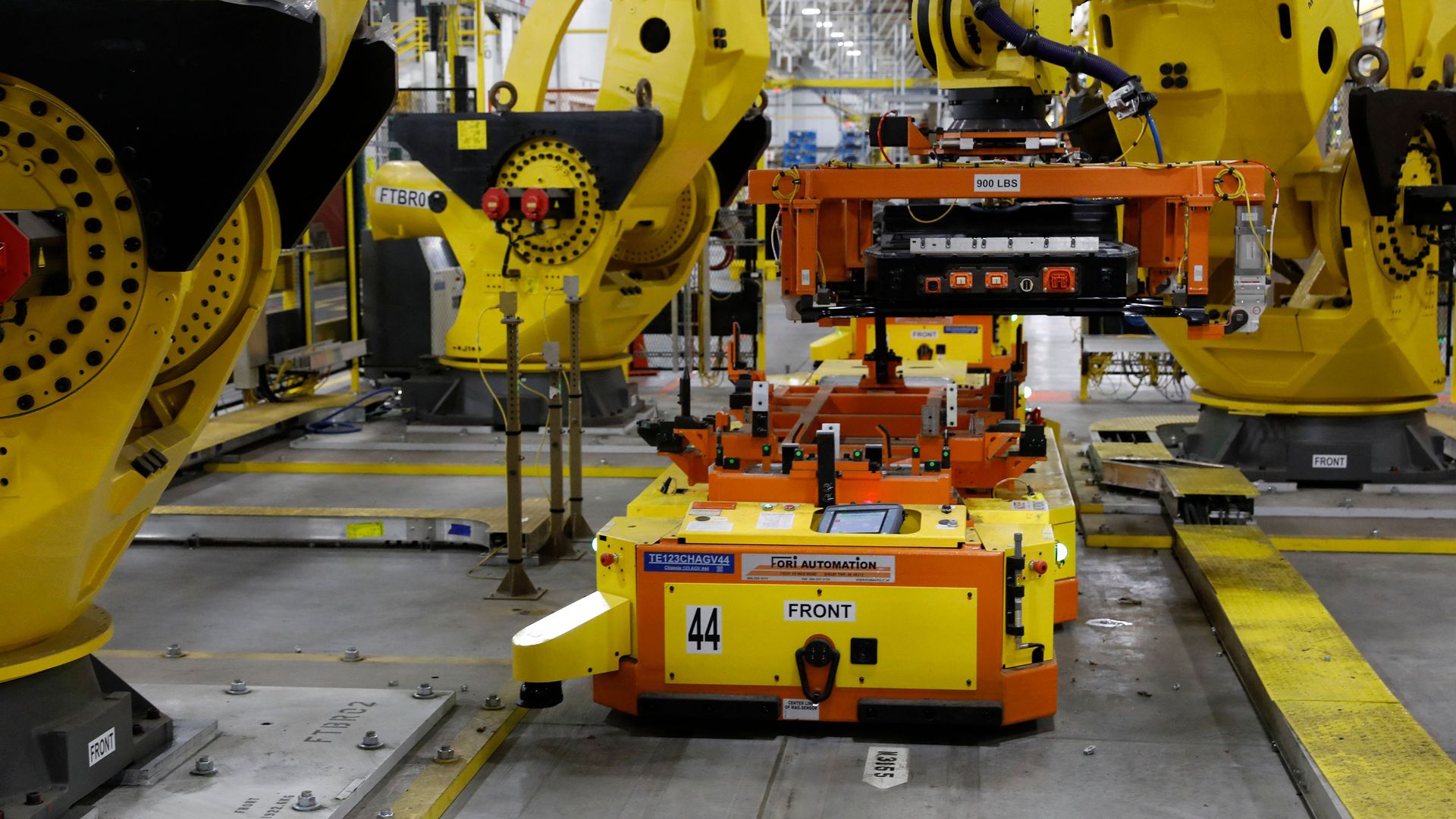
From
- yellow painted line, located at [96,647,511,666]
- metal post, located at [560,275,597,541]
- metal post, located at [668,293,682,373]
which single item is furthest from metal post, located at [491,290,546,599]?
metal post, located at [668,293,682,373]

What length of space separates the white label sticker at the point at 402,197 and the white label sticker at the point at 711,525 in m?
6.38

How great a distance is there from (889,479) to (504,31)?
19.5m

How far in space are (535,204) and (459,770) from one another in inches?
221

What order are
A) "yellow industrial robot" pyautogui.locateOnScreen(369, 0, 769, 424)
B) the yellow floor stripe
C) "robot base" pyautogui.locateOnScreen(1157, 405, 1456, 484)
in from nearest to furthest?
the yellow floor stripe < "robot base" pyautogui.locateOnScreen(1157, 405, 1456, 484) < "yellow industrial robot" pyautogui.locateOnScreen(369, 0, 769, 424)

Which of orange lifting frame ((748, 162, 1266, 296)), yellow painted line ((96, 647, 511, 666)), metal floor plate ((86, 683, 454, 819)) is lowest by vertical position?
yellow painted line ((96, 647, 511, 666))

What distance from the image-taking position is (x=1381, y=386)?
9508 mm

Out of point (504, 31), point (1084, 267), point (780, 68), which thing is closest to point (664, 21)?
point (1084, 267)

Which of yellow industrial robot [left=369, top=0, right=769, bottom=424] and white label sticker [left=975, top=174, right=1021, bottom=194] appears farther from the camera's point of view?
yellow industrial robot [left=369, top=0, right=769, bottom=424]

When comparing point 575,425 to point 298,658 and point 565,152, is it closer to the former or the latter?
point 298,658

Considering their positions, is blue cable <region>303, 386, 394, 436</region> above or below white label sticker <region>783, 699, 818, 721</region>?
above

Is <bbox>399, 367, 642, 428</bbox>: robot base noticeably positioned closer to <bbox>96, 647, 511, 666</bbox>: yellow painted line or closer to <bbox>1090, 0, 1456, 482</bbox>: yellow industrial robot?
<bbox>1090, 0, 1456, 482</bbox>: yellow industrial robot

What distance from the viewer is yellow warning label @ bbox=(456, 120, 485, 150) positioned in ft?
34.3

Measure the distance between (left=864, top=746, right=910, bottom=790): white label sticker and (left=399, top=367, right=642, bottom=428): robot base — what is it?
255 inches

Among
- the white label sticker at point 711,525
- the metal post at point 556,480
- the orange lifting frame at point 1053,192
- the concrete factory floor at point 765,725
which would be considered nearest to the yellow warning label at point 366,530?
the concrete factory floor at point 765,725
